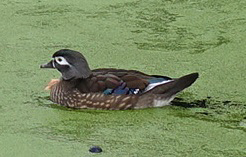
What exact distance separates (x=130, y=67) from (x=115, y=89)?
30.5 inches

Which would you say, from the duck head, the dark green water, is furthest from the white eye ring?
the dark green water

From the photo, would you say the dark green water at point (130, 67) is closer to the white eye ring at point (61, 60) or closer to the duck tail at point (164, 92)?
the duck tail at point (164, 92)

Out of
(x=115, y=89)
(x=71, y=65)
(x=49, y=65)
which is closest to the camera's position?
(x=115, y=89)

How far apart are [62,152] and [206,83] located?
156 cm

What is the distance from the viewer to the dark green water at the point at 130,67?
5012 millimetres

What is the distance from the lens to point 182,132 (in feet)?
17.1

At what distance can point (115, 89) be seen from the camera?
18.6ft

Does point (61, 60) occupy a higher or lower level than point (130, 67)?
higher

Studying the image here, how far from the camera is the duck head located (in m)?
5.75

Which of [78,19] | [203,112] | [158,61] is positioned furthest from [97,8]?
[203,112]

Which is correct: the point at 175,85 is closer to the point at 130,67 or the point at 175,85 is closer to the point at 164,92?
the point at 164,92

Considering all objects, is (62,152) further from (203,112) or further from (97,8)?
(97,8)

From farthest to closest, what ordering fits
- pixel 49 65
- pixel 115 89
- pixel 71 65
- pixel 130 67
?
1. pixel 130 67
2. pixel 49 65
3. pixel 71 65
4. pixel 115 89

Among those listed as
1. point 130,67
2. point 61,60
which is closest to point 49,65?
point 61,60
